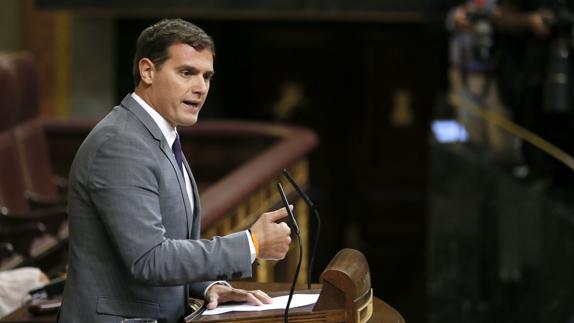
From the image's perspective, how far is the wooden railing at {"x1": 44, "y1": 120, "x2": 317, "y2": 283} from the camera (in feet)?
16.1

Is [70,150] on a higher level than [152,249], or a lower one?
lower

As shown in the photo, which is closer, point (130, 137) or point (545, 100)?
point (130, 137)

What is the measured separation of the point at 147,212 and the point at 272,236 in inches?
9.4

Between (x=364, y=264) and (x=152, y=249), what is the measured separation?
432 millimetres

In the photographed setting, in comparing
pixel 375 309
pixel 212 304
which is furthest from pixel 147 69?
pixel 375 309

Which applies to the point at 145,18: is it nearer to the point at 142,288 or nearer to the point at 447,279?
the point at 447,279

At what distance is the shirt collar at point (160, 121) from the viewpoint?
252 centimetres

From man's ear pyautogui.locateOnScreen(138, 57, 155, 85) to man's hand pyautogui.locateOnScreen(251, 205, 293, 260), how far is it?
1.13ft

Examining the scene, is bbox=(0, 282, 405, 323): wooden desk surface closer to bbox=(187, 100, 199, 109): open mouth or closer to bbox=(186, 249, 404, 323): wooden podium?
bbox=(186, 249, 404, 323): wooden podium

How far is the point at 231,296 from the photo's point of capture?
2607mm

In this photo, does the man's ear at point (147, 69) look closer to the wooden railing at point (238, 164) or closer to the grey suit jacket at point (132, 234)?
the grey suit jacket at point (132, 234)

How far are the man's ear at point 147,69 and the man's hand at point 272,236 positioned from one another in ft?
1.13

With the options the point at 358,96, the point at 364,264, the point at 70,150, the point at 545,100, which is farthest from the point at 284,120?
the point at 364,264

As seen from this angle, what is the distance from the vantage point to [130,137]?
2455 mm
